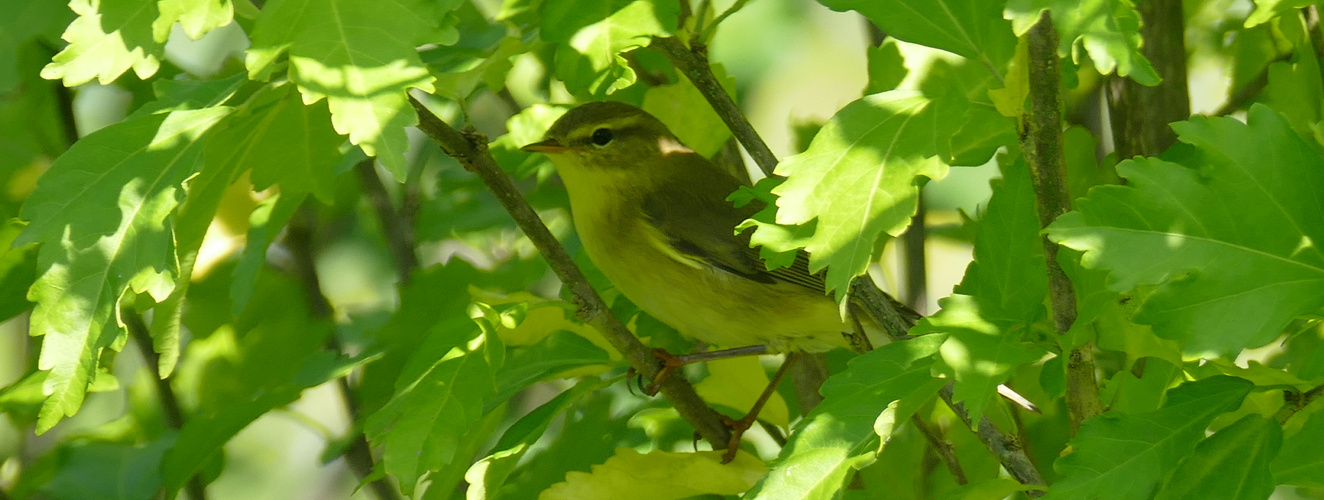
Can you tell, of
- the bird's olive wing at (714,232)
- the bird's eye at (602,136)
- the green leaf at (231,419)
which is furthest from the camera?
the bird's eye at (602,136)

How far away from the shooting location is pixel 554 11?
160 cm

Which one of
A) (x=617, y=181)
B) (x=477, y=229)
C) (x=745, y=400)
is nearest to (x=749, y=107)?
(x=617, y=181)

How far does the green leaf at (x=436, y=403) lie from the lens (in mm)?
1580

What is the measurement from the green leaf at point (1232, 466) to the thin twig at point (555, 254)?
0.88 meters

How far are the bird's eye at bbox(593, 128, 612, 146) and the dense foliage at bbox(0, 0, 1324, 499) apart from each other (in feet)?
0.99

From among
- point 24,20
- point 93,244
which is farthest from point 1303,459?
point 24,20

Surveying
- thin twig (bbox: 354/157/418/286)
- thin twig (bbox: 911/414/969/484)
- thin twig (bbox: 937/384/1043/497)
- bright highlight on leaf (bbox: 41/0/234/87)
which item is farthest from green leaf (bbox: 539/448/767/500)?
thin twig (bbox: 354/157/418/286)

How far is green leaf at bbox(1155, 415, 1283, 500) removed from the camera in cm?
133

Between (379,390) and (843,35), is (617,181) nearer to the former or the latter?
(379,390)

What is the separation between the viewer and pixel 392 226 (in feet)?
11.2

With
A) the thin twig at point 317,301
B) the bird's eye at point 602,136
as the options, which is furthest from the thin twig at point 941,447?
the thin twig at point 317,301

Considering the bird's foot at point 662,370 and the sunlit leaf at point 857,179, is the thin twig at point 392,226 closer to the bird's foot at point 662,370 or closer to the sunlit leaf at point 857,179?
the bird's foot at point 662,370

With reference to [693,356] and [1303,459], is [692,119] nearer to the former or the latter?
[693,356]

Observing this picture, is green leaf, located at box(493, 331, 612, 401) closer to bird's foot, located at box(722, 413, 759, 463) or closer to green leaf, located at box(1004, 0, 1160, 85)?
bird's foot, located at box(722, 413, 759, 463)
